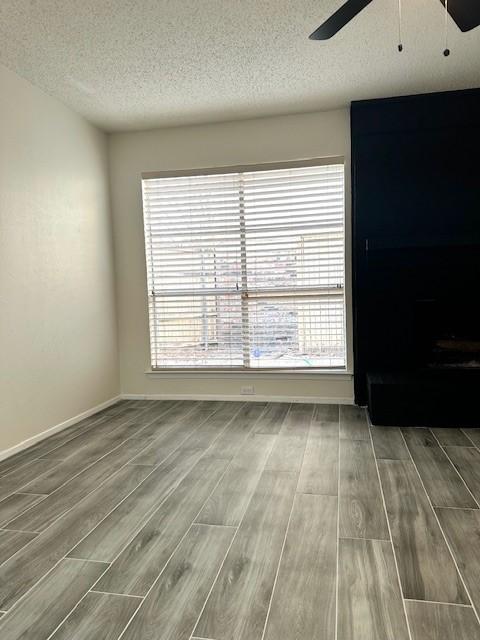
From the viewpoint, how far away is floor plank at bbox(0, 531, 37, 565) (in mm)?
2014

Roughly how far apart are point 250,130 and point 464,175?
2028 mm

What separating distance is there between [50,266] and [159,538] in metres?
2.56

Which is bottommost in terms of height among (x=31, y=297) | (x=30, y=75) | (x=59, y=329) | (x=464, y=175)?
(x=59, y=329)

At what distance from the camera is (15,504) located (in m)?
2.50

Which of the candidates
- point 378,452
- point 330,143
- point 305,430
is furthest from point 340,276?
point 378,452

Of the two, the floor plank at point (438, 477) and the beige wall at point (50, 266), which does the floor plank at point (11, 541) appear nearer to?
the beige wall at point (50, 266)

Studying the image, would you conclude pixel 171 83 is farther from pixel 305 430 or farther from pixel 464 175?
pixel 305 430

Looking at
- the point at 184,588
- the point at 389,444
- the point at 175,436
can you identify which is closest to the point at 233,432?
the point at 175,436

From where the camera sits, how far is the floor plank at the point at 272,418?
368 cm

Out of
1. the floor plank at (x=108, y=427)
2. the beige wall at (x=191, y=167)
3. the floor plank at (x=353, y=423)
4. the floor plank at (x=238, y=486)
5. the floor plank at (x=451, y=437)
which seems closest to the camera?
the floor plank at (x=238, y=486)

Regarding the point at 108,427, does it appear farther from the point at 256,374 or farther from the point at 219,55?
the point at 219,55

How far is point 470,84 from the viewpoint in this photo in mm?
3889

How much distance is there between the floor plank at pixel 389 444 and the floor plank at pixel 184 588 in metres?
1.37

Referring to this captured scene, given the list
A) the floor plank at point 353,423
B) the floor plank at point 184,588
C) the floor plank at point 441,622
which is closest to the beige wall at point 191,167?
the floor plank at point 353,423
